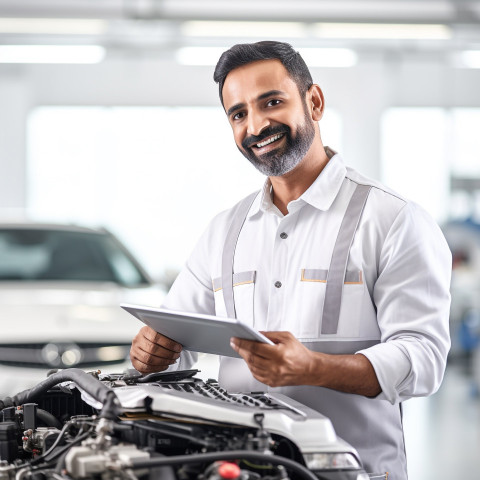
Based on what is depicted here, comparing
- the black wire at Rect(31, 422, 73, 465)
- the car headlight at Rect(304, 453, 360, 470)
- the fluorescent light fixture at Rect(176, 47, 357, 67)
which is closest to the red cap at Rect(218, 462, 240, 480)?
the car headlight at Rect(304, 453, 360, 470)

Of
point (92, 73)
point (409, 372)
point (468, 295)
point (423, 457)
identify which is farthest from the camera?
point (92, 73)

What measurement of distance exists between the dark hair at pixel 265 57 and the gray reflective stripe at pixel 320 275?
1.23 feet

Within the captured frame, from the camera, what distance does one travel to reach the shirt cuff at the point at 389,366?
1.18 m

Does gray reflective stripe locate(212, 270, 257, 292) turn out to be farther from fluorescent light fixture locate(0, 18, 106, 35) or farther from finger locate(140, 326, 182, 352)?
fluorescent light fixture locate(0, 18, 106, 35)

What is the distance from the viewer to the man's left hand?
108cm

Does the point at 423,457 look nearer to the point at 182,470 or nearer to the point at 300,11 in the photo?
the point at 182,470

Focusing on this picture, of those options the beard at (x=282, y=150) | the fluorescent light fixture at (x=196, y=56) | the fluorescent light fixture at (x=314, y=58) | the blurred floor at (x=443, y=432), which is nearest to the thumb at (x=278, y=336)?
the beard at (x=282, y=150)

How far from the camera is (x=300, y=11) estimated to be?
20.3 feet

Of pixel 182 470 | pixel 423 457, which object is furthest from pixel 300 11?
pixel 182 470

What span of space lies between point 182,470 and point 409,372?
421 mm

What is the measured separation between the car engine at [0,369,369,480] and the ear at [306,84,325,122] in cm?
67

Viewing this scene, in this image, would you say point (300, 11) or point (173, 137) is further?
point (173, 137)

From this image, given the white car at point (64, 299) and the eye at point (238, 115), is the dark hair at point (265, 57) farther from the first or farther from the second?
the white car at point (64, 299)

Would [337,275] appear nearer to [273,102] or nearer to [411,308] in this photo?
[411,308]
